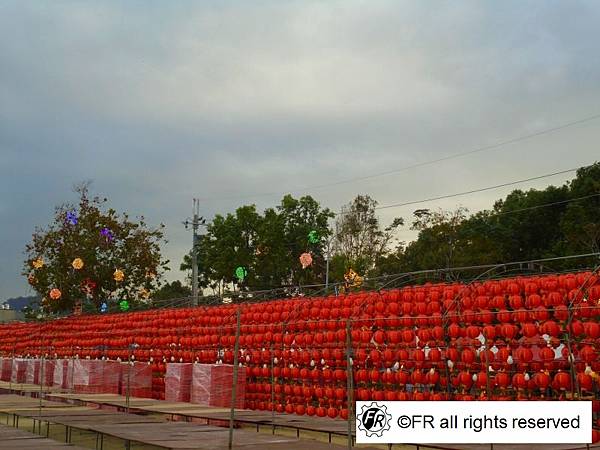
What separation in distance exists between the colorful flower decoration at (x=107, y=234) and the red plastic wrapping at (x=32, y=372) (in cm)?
1792

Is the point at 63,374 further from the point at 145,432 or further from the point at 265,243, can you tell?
the point at 265,243

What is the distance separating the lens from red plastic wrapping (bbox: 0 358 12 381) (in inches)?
1407

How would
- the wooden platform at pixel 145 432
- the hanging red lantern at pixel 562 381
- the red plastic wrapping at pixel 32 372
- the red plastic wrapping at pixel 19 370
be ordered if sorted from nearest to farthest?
the wooden platform at pixel 145 432 < the hanging red lantern at pixel 562 381 < the red plastic wrapping at pixel 32 372 < the red plastic wrapping at pixel 19 370

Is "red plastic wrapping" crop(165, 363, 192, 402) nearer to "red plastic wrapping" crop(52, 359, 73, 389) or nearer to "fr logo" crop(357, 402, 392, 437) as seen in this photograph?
"red plastic wrapping" crop(52, 359, 73, 389)

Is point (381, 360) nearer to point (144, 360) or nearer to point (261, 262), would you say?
point (144, 360)

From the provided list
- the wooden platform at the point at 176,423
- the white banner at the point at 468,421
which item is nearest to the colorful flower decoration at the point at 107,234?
the wooden platform at the point at 176,423

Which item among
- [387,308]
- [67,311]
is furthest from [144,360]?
[67,311]

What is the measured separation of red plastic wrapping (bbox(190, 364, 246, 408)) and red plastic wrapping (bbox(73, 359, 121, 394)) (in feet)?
17.5

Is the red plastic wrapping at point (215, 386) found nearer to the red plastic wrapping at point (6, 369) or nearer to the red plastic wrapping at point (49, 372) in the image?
the red plastic wrapping at point (49, 372)

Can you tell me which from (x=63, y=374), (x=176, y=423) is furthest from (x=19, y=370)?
(x=176, y=423)

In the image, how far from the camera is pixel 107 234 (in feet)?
166

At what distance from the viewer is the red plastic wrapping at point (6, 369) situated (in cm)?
3575

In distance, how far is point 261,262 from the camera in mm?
67500

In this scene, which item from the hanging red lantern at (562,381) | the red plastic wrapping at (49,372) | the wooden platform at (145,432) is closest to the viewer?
the wooden platform at (145,432)
